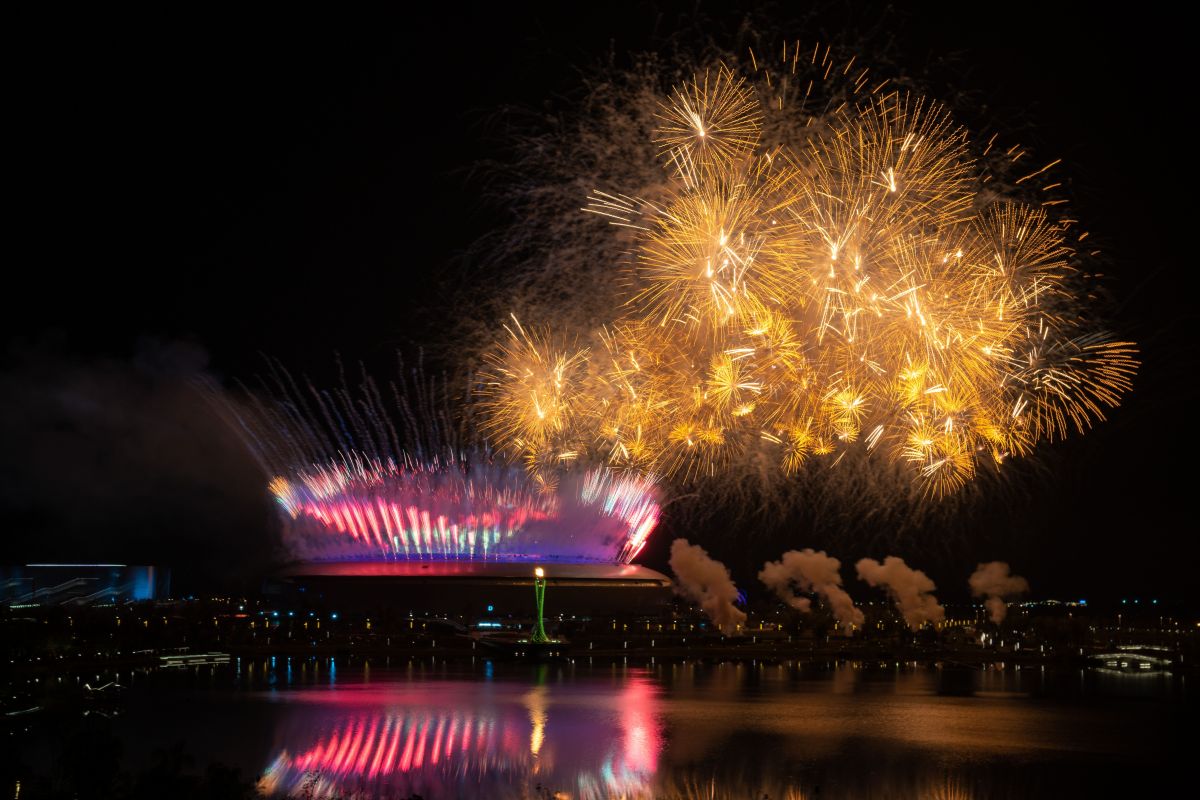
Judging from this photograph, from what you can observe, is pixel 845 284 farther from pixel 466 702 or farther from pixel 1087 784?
pixel 466 702

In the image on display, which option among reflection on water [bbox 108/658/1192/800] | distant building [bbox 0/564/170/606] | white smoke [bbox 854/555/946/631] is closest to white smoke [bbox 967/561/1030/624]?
white smoke [bbox 854/555/946/631]

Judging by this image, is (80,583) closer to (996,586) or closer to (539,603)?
(539,603)

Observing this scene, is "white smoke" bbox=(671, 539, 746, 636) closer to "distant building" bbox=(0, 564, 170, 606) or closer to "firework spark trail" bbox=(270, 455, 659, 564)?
"firework spark trail" bbox=(270, 455, 659, 564)

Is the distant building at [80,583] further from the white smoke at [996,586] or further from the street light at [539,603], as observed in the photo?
the white smoke at [996,586]

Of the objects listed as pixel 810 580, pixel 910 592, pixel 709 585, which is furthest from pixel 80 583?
pixel 910 592

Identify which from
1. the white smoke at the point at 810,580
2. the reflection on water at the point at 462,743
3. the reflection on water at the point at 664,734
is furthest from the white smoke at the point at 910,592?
the reflection on water at the point at 462,743
